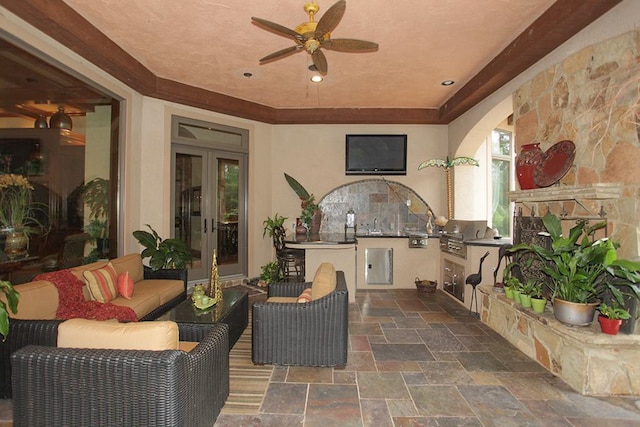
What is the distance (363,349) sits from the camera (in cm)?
342

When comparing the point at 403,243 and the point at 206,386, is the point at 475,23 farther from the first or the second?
the point at 206,386

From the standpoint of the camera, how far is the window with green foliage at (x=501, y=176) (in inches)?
251

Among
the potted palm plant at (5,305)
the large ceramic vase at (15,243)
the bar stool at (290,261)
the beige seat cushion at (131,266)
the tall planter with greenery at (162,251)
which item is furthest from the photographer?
the bar stool at (290,261)

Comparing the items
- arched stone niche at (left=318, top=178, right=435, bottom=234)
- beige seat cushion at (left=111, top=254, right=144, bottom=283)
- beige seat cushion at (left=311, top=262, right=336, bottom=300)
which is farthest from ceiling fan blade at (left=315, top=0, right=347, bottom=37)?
arched stone niche at (left=318, top=178, right=435, bottom=234)

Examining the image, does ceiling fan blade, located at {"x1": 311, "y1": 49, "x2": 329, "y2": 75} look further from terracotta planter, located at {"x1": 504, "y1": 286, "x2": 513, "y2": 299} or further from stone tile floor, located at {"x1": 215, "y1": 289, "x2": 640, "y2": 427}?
terracotta planter, located at {"x1": 504, "y1": 286, "x2": 513, "y2": 299}

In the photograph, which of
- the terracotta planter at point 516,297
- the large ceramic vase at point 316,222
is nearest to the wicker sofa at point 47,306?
the large ceramic vase at point 316,222

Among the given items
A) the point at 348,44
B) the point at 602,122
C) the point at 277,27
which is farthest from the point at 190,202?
the point at 602,122

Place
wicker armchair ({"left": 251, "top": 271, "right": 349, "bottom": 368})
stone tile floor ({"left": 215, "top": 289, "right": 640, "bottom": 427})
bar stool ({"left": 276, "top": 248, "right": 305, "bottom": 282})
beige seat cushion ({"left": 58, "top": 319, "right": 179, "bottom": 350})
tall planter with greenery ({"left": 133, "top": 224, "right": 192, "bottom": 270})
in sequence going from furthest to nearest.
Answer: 1. bar stool ({"left": 276, "top": 248, "right": 305, "bottom": 282})
2. tall planter with greenery ({"left": 133, "top": 224, "right": 192, "bottom": 270})
3. wicker armchair ({"left": 251, "top": 271, "right": 349, "bottom": 368})
4. stone tile floor ({"left": 215, "top": 289, "right": 640, "bottom": 427})
5. beige seat cushion ({"left": 58, "top": 319, "right": 179, "bottom": 350})

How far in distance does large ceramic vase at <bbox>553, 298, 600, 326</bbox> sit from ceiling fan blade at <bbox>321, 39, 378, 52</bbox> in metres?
2.75

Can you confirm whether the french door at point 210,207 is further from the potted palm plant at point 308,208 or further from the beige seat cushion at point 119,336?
the beige seat cushion at point 119,336

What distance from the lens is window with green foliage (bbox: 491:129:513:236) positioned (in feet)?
21.0

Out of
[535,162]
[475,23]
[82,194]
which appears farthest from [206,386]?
[475,23]

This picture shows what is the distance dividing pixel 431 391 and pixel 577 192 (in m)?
2.09

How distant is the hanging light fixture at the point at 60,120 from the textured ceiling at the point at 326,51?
3.42 ft
